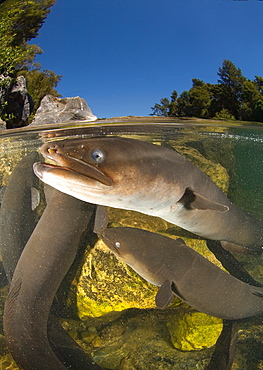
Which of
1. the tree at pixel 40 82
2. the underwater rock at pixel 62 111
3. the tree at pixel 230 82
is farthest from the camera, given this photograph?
the underwater rock at pixel 62 111

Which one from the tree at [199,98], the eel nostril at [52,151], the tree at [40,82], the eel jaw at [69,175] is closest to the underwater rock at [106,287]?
the eel jaw at [69,175]

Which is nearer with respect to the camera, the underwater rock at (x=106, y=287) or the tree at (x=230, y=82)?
the underwater rock at (x=106, y=287)

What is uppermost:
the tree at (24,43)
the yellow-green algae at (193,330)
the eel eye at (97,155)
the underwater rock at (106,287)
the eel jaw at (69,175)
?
the tree at (24,43)

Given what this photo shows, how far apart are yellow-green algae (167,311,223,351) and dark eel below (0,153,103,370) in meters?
1.08

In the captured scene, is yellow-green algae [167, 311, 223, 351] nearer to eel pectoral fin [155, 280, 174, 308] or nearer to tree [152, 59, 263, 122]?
eel pectoral fin [155, 280, 174, 308]

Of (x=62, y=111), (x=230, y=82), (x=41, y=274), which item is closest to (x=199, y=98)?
(x=230, y=82)

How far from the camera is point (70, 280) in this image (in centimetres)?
412

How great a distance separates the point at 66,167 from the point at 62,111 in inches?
134

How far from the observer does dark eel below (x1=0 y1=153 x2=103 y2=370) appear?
3.19 meters

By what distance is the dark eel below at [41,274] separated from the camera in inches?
125

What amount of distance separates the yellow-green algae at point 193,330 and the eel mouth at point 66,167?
239 cm

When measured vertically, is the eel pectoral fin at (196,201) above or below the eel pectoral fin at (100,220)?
above

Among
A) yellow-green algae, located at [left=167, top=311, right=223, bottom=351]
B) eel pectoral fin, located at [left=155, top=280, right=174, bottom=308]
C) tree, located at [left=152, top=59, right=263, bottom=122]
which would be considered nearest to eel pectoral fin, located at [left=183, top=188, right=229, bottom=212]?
eel pectoral fin, located at [left=155, top=280, right=174, bottom=308]

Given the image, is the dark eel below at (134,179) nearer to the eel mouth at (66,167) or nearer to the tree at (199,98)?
the eel mouth at (66,167)
